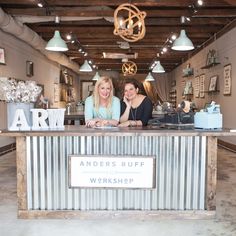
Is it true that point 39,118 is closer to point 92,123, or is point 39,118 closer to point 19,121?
point 19,121

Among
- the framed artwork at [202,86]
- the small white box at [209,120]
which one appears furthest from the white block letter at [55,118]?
the framed artwork at [202,86]

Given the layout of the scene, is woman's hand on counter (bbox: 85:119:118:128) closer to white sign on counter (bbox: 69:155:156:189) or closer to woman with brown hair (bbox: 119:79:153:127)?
white sign on counter (bbox: 69:155:156:189)

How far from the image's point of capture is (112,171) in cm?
330

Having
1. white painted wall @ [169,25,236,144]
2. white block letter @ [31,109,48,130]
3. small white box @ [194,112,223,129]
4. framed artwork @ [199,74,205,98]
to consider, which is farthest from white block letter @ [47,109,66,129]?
framed artwork @ [199,74,205,98]

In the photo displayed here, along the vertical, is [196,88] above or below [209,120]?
above

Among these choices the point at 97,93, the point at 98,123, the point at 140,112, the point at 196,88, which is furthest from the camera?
the point at 196,88

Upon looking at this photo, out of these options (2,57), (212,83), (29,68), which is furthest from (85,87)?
(2,57)

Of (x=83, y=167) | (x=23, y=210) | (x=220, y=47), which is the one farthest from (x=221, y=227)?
(x=220, y=47)

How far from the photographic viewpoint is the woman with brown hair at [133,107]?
14.2 ft

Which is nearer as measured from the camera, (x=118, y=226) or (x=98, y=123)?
(x=118, y=226)

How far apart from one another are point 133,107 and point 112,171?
1.28 m

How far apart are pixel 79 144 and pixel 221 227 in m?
1.55

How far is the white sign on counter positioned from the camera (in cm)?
329

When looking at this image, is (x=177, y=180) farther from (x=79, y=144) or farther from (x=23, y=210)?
(x=23, y=210)
